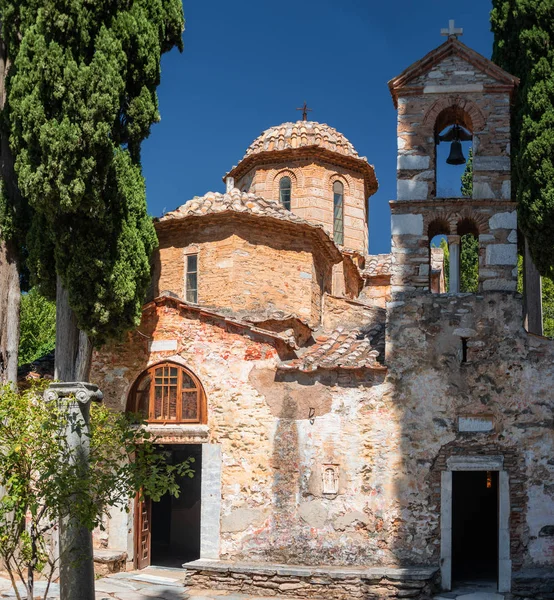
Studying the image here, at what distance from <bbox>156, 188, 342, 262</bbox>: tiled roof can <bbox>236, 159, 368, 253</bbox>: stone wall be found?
3.44 metres

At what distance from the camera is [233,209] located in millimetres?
14227

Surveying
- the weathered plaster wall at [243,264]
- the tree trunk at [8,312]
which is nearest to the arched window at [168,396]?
the weathered plaster wall at [243,264]

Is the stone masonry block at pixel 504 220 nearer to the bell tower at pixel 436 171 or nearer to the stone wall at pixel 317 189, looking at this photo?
the bell tower at pixel 436 171

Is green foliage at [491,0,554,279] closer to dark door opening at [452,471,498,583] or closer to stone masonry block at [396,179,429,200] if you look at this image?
stone masonry block at [396,179,429,200]

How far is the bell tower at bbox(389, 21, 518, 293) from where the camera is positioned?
1188 centimetres

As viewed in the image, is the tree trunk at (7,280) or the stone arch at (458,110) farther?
the tree trunk at (7,280)

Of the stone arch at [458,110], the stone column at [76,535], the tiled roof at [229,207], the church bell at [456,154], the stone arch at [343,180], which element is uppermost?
the stone arch at [343,180]

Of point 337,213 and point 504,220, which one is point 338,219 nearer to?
point 337,213

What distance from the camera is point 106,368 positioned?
1310 centimetres

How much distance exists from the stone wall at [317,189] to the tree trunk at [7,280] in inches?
288

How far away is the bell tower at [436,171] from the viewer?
11875 mm

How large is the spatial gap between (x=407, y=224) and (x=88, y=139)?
4877 millimetres

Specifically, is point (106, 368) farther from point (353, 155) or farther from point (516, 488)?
point (353, 155)

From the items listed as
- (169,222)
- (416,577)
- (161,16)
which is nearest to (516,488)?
(416,577)
